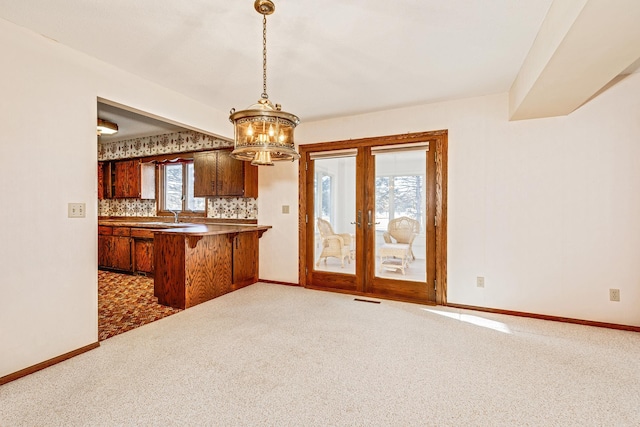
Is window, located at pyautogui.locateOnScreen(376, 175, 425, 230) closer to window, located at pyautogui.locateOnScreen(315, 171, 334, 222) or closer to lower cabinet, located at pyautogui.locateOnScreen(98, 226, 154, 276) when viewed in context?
window, located at pyautogui.locateOnScreen(315, 171, 334, 222)

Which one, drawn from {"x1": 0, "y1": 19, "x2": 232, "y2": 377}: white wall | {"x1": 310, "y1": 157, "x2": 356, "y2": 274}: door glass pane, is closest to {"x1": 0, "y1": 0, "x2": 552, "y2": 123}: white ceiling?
{"x1": 0, "y1": 19, "x2": 232, "y2": 377}: white wall

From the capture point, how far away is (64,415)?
170 centimetres

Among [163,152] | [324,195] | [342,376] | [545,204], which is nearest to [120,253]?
[163,152]

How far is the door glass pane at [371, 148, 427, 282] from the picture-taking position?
12.5 feet

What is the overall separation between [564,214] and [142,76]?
4426 millimetres

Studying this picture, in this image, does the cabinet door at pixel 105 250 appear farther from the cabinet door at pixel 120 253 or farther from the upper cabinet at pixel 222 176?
the upper cabinet at pixel 222 176

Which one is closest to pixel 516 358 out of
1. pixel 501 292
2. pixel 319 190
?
pixel 501 292

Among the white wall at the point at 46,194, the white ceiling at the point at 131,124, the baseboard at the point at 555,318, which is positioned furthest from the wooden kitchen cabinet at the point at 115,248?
the baseboard at the point at 555,318

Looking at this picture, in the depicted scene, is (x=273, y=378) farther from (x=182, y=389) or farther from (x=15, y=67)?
(x=15, y=67)

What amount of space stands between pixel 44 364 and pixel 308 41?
3.08 meters

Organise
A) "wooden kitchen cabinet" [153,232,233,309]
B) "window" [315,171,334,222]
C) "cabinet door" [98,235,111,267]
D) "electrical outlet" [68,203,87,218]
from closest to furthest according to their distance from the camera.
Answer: "electrical outlet" [68,203,87,218] → "wooden kitchen cabinet" [153,232,233,309] → "window" [315,171,334,222] → "cabinet door" [98,235,111,267]

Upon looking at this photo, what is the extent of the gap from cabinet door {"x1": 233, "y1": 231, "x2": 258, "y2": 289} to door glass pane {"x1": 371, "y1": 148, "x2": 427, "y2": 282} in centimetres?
186

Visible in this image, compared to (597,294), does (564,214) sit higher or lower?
higher

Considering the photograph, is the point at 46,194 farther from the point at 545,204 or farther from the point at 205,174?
the point at 545,204
